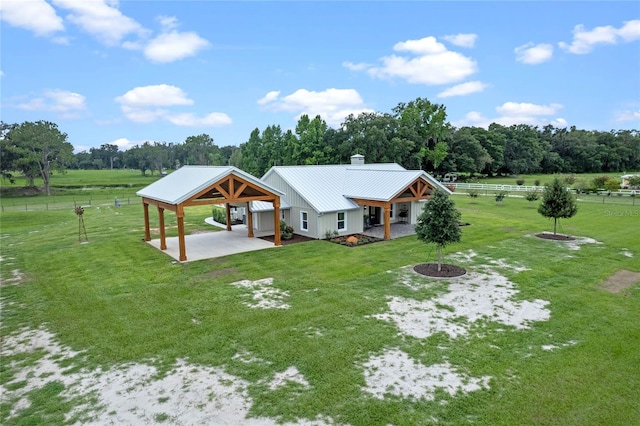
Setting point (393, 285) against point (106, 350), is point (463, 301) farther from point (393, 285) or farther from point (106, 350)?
point (106, 350)

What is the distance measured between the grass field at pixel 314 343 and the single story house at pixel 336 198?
4284 mm

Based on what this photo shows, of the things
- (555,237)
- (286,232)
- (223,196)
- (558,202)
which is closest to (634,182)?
(555,237)

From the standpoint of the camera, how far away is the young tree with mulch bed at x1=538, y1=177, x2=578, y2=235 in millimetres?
20109

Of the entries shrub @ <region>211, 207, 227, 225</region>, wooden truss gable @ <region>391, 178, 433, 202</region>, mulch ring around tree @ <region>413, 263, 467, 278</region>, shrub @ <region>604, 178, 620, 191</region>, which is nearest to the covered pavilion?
shrub @ <region>211, 207, 227, 225</region>

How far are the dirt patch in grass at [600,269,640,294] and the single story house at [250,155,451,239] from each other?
327 inches

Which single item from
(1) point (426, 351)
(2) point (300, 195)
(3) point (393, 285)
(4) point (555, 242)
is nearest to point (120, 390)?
(1) point (426, 351)

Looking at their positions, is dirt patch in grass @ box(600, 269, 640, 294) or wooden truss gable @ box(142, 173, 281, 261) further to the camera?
wooden truss gable @ box(142, 173, 281, 261)

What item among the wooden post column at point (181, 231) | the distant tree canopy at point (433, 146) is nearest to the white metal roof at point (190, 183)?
the wooden post column at point (181, 231)

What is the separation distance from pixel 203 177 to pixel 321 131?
41873 mm

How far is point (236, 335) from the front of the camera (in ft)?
31.8

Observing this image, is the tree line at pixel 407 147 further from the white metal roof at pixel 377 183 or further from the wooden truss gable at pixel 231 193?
the wooden truss gable at pixel 231 193

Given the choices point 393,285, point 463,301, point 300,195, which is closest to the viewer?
point 463,301

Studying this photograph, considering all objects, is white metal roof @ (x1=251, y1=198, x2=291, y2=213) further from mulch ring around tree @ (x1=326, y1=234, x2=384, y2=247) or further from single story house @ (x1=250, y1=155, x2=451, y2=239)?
mulch ring around tree @ (x1=326, y1=234, x2=384, y2=247)

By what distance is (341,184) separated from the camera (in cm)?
2419
